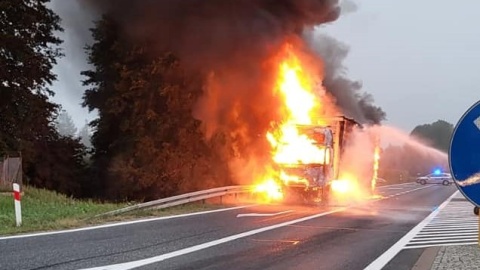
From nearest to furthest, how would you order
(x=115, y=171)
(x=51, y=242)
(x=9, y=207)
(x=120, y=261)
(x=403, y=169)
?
(x=120, y=261) → (x=51, y=242) → (x=9, y=207) → (x=115, y=171) → (x=403, y=169)

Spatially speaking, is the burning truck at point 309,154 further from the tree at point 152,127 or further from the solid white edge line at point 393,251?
the solid white edge line at point 393,251

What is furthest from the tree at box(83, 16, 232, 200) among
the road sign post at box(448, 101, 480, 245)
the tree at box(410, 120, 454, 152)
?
the tree at box(410, 120, 454, 152)

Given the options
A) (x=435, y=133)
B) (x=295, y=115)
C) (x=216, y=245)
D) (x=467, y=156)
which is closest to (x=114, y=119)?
(x=295, y=115)

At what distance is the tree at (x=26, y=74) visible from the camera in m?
27.7

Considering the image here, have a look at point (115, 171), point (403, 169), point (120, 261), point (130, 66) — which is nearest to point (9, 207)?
point (120, 261)

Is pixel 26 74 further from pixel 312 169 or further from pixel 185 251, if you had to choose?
pixel 185 251

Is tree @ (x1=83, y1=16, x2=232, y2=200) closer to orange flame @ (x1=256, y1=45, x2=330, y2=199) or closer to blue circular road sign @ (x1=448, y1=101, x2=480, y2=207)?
orange flame @ (x1=256, y1=45, x2=330, y2=199)

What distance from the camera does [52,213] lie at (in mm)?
14953

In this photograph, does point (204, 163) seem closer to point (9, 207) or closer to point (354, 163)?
point (354, 163)

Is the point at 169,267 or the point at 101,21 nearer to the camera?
the point at 169,267

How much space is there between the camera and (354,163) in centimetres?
2741

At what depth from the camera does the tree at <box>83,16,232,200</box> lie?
30.5 meters

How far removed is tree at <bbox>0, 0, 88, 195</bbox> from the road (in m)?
14.9

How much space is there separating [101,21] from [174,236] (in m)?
22.3
